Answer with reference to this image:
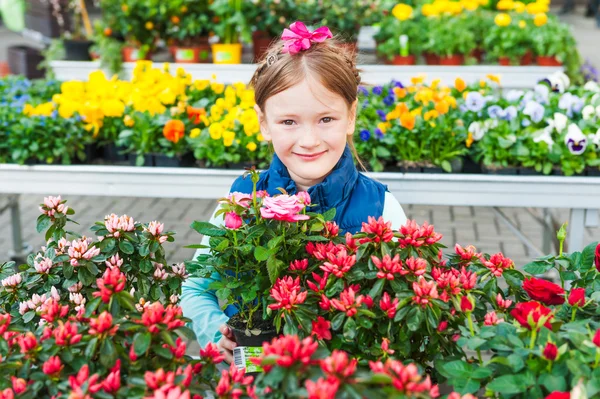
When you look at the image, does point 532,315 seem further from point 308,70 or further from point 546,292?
point 308,70

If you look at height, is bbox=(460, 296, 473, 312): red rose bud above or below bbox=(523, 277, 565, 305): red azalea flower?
above

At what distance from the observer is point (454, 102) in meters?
3.38

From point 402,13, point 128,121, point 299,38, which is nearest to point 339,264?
point 299,38

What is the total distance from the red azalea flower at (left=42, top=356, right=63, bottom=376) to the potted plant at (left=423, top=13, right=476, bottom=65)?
4.54 meters

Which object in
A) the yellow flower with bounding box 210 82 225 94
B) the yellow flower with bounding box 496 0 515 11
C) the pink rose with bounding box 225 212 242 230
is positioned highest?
the yellow flower with bounding box 496 0 515 11

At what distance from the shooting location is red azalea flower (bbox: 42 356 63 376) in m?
1.10

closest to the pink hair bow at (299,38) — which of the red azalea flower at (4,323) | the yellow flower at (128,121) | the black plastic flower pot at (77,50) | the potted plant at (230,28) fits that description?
the red azalea flower at (4,323)

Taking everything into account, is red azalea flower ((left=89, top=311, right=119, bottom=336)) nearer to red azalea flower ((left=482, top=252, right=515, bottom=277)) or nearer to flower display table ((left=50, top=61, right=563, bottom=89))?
red azalea flower ((left=482, top=252, right=515, bottom=277))

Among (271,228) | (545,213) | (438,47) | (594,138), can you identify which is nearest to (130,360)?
(271,228)

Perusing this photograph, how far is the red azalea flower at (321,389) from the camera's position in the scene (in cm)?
93

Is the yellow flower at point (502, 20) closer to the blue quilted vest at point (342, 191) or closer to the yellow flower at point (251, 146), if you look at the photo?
the yellow flower at point (251, 146)

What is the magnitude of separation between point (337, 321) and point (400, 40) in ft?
14.0

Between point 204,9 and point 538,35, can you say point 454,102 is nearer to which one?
point 538,35

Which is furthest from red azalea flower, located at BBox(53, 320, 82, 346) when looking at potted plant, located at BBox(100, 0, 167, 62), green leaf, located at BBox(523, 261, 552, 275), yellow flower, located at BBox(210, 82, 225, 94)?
potted plant, located at BBox(100, 0, 167, 62)
